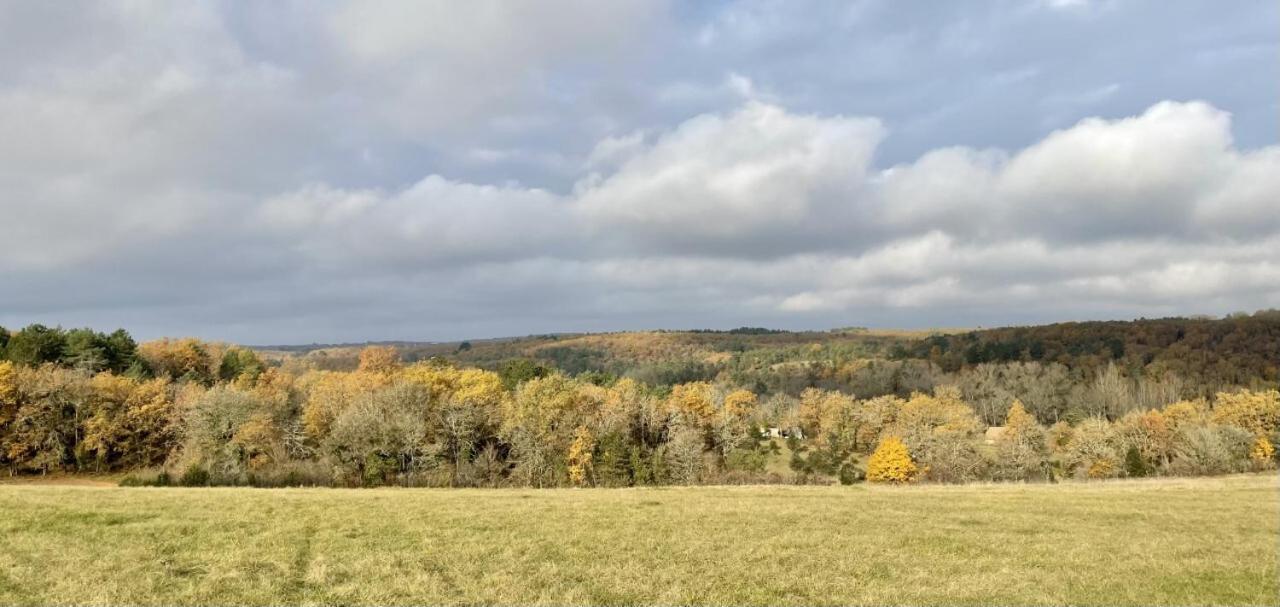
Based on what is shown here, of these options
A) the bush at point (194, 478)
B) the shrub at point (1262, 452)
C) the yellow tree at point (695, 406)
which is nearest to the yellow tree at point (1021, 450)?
the shrub at point (1262, 452)

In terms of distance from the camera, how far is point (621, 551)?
1797 cm

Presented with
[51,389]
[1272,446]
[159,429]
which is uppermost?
[51,389]

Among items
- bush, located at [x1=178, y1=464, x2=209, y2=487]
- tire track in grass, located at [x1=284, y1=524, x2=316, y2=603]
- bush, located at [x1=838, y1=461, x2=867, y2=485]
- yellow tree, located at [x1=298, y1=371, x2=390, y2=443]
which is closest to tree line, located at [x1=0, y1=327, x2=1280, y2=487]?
bush, located at [x1=178, y1=464, x2=209, y2=487]

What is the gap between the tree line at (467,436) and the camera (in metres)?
72.6

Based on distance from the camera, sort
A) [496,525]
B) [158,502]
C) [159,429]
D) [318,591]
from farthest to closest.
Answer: [159,429], [158,502], [496,525], [318,591]

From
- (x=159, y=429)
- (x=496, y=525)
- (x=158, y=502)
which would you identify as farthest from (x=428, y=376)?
(x=496, y=525)

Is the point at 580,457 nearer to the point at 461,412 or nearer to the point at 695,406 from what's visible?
the point at 461,412

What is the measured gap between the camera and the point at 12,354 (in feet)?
309

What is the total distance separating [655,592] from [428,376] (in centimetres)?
9603

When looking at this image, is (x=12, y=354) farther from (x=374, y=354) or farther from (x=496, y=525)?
(x=496, y=525)

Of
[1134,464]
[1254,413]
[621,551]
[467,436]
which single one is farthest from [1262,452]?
[621,551]

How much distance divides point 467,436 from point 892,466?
58232 millimetres

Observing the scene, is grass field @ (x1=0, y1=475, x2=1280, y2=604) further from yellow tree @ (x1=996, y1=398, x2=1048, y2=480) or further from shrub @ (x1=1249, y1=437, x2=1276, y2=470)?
shrub @ (x1=1249, y1=437, x2=1276, y2=470)

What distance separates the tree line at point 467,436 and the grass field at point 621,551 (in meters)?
41.7
